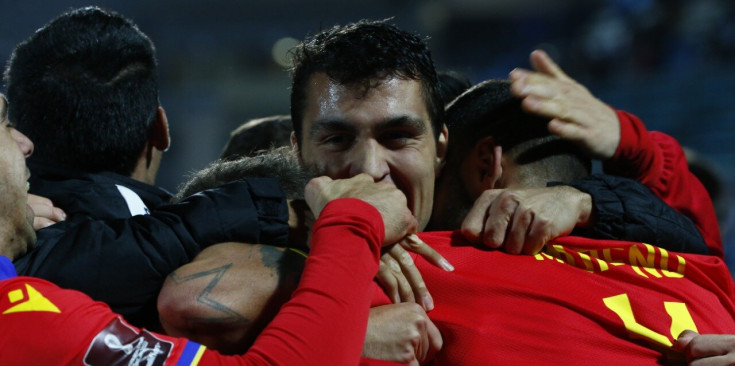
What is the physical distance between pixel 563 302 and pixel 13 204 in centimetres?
118

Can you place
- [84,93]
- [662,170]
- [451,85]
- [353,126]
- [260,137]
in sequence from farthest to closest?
[260,137] < [451,85] < [662,170] < [84,93] < [353,126]

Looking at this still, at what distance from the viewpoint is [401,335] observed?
5.20 ft

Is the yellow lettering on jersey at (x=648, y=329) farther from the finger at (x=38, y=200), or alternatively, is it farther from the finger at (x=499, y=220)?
the finger at (x=38, y=200)

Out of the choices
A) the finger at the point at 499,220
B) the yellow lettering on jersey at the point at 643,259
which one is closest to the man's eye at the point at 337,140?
the finger at the point at 499,220

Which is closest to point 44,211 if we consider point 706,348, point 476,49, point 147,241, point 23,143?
point 23,143

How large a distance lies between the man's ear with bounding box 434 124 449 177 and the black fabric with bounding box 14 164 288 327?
2.42 feet

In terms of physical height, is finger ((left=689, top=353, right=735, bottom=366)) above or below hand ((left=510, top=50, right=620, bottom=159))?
below

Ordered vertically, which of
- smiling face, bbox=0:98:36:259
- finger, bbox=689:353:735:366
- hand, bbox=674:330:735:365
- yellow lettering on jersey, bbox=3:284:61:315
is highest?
smiling face, bbox=0:98:36:259

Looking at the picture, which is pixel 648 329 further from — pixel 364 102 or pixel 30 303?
pixel 30 303

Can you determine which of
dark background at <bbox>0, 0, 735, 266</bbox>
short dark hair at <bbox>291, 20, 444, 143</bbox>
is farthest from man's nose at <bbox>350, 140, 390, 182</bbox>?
dark background at <bbox>0, 0, 735, 266</bbox>

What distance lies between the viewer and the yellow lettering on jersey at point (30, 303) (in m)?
1.36

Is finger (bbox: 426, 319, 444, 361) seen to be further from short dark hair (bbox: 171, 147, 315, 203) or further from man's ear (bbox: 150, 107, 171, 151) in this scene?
man's ear (bbox: 150, 107, 171, 151)

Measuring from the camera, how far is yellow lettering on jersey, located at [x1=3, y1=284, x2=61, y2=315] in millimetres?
1364

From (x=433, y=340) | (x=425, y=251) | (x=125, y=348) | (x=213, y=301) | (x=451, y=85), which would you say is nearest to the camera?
(x=125, y=348)
